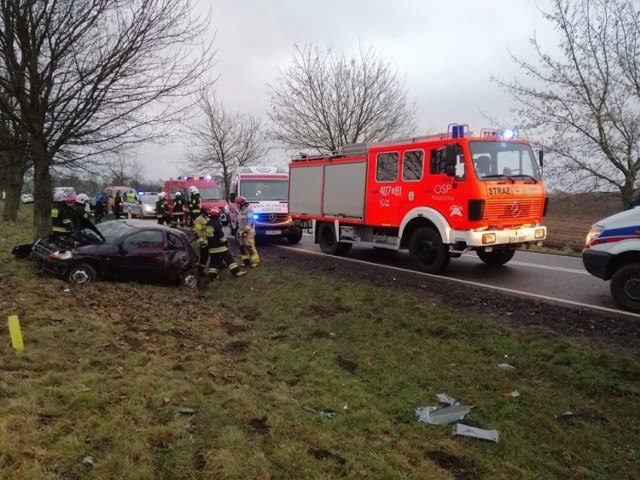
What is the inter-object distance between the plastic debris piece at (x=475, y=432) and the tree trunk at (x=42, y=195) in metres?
9.06

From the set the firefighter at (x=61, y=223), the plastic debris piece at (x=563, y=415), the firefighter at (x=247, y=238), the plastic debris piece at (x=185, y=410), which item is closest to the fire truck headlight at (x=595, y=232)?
the plastic debris piece at (x=563, y=415)

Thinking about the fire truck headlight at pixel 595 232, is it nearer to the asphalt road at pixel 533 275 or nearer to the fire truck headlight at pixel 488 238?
the asphalt road at pixel 533 275

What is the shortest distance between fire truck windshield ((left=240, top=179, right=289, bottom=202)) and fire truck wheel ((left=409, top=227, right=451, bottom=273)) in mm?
6696

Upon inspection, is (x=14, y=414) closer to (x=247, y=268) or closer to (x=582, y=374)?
(x=582, y=374)

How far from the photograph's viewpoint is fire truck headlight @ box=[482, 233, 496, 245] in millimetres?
8531

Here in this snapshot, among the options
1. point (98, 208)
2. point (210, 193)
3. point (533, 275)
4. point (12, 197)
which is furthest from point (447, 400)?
point (12, 197)

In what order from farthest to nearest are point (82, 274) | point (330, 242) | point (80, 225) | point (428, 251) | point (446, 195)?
point (330, 242) → point (428, 251) → point (80, 225) → point (446, 195) → point (82, 274)

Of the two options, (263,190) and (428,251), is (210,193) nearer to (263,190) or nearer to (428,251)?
(263,190)

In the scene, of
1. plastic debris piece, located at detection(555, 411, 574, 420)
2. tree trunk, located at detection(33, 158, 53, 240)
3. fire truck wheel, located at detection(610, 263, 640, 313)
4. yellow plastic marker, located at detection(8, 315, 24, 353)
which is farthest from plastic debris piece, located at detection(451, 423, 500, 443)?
tree trunk, located at detection(33, 158, 53, 240)

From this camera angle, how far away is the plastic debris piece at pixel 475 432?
3780 millimetres

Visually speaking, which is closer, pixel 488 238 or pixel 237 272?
pixel 488 238

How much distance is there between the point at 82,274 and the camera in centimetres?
874

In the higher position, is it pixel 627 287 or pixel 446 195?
pixel 446 195

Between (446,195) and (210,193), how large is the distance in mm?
13547
